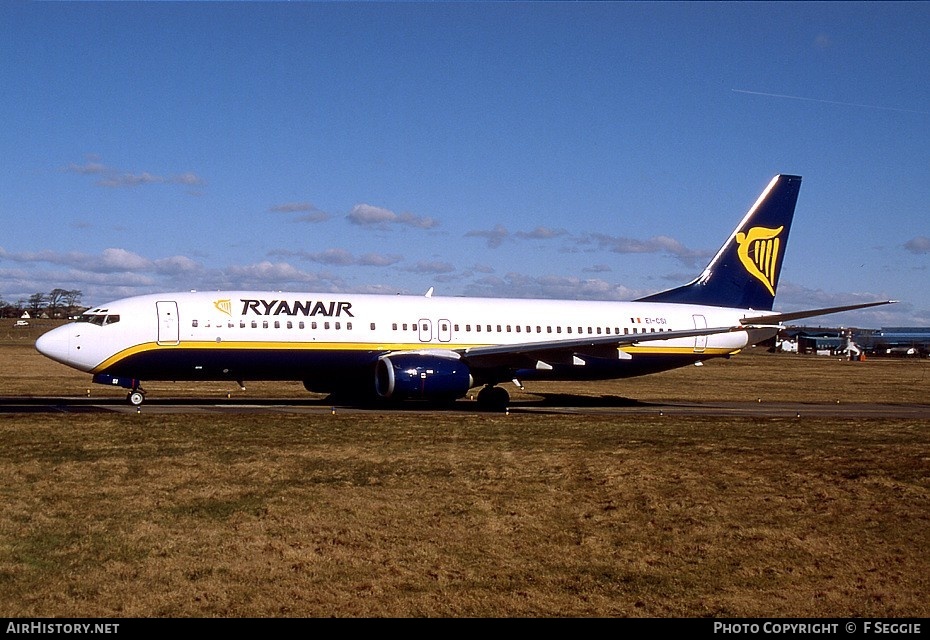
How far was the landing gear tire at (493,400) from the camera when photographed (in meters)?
37.2

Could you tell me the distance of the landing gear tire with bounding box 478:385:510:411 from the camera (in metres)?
37.2

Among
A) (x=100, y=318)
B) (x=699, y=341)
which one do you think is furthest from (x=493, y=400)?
(x=100, y=318)

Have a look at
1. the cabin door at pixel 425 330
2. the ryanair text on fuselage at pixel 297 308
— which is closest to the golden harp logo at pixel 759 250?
the cabin door at pixel 425 330

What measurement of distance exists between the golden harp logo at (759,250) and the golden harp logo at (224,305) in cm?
2412

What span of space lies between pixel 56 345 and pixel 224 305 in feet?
19.4

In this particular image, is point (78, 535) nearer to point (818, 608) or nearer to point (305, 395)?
point (818, 608)

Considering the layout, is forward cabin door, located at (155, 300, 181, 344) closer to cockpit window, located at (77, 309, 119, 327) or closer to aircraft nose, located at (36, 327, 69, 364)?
cockpit window, located at (77, 309, 119, 327)

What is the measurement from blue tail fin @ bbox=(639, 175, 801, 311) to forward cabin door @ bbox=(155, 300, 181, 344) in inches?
892

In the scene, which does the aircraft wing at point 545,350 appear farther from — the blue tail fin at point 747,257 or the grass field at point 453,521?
the grass field at point 453,521

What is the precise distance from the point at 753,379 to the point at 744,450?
43930 mm

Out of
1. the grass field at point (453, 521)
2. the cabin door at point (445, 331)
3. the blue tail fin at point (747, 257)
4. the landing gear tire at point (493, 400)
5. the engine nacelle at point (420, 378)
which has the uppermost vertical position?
the blue tail fin at point (747, 257)

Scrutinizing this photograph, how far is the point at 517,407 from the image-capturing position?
127 feet

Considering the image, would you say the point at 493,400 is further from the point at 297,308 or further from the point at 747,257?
the point at 747,257

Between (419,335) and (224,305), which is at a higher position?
(224,305)
